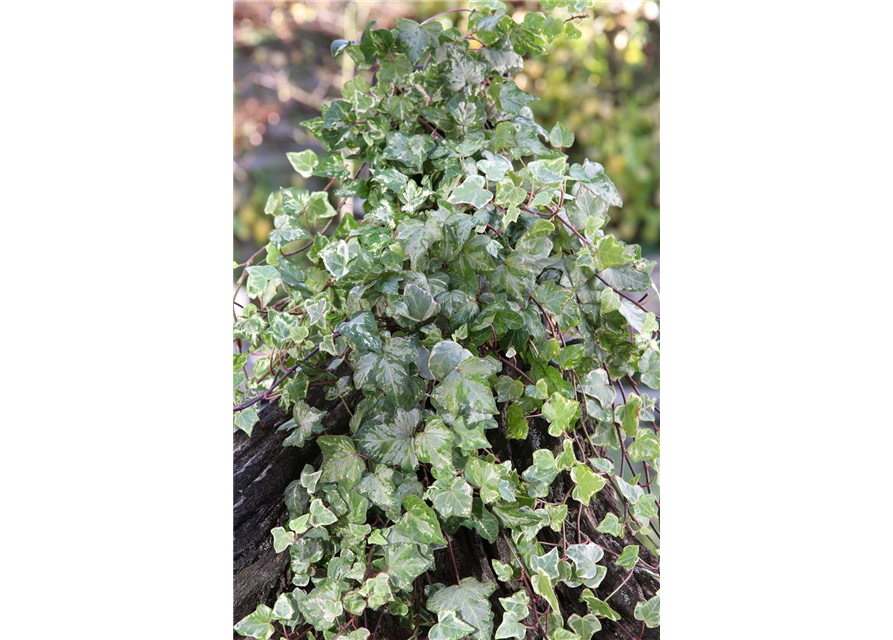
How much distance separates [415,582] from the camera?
3.19 feet

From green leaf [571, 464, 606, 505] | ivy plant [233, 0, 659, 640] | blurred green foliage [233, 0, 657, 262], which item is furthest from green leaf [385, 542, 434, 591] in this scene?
blurred green foliage [233, 0, 657, 262]

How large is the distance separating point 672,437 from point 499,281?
550 millimetres

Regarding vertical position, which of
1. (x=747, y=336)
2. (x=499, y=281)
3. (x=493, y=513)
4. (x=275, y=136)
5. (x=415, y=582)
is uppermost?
(x=275, y=136)

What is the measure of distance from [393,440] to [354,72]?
3.48m

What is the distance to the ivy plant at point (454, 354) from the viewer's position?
0.86 metres

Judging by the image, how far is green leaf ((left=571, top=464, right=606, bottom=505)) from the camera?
89cm

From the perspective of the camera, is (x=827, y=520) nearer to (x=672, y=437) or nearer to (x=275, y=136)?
(x=672, y=437)

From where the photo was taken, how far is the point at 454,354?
84 centimetres

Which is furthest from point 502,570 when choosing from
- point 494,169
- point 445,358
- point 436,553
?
point 494,169

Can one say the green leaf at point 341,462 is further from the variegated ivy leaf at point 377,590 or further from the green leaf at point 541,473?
the green leaf at point 541,473

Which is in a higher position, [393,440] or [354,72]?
[354,72]

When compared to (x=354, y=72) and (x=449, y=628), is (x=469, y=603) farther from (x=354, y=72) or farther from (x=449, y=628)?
(x=354, y=72)

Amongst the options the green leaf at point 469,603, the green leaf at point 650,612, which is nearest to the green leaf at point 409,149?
the green leaf at point 469,603
